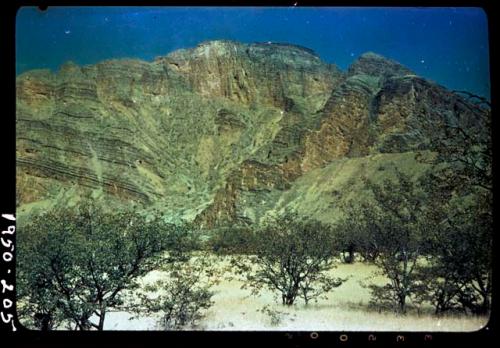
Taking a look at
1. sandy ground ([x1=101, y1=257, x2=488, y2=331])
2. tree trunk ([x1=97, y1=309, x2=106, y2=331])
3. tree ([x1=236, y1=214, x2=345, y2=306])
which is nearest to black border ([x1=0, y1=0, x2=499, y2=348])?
sandy ground ([x1=101, y1=257, x2=488, y2=331])

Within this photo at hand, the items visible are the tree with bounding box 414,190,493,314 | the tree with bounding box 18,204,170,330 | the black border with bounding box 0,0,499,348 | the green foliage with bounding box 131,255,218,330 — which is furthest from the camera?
the tree with bounding box 18,204,170,330

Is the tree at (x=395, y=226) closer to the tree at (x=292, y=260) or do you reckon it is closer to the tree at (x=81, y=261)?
the tree at (x=292, y=260)

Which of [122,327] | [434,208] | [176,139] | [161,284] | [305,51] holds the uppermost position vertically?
[305,51]

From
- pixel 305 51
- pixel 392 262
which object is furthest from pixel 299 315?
pixel 305 51

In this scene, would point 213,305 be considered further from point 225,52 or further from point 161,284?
point 225,52

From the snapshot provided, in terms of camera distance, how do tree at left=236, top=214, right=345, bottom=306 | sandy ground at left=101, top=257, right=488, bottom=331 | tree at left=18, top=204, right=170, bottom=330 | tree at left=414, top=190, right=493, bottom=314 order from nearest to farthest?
sandy ground at left=101, top=257, right=488, bottom=331, tree at left=414, top=190, right=493, bottom=314, tree at left=18, top=204, right=170, bottom=330, tree at left=236, top=214, right=345, bottom=306

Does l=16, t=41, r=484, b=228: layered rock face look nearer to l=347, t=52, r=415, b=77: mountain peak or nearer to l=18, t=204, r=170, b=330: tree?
l=347, t=52, r=415, b=77: mountain peak
